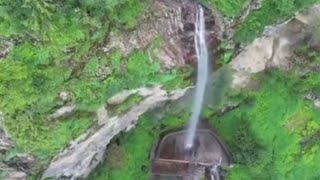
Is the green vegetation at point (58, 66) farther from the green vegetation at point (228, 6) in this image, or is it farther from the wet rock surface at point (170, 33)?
the green vegetation at point (228, 6)

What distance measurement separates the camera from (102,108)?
1341cm

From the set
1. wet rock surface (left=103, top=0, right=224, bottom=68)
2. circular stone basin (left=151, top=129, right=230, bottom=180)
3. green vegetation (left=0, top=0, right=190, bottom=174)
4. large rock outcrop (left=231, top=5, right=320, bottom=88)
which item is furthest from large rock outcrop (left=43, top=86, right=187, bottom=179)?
large rock outcrop (left=231, top=5, right=320, bottom=88)

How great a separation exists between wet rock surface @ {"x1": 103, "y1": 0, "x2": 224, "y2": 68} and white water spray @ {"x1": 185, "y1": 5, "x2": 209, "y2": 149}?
0.50ft

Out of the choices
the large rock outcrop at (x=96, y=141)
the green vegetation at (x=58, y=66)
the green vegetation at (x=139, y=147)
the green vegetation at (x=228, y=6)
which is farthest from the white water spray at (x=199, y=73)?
the green vegetation at (x=58, y=66)

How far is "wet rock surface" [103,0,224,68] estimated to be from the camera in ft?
42.2

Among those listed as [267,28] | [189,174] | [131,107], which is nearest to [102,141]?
[131,107]

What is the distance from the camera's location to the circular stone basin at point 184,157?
17094 mm

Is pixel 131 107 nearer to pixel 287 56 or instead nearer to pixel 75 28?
pixel 75 28

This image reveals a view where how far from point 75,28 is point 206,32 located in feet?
14.2

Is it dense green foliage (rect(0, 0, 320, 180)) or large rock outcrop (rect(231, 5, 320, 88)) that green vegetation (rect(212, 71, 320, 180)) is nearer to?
dense green foliage (rect(0, 0, 320, 180))

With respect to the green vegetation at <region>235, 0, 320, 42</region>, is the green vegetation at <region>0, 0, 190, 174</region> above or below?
below

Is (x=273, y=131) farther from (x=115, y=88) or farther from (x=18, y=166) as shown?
(x=18, y=166)

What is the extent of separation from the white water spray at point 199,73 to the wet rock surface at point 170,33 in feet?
0.50

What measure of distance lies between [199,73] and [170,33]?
2.02 meters
